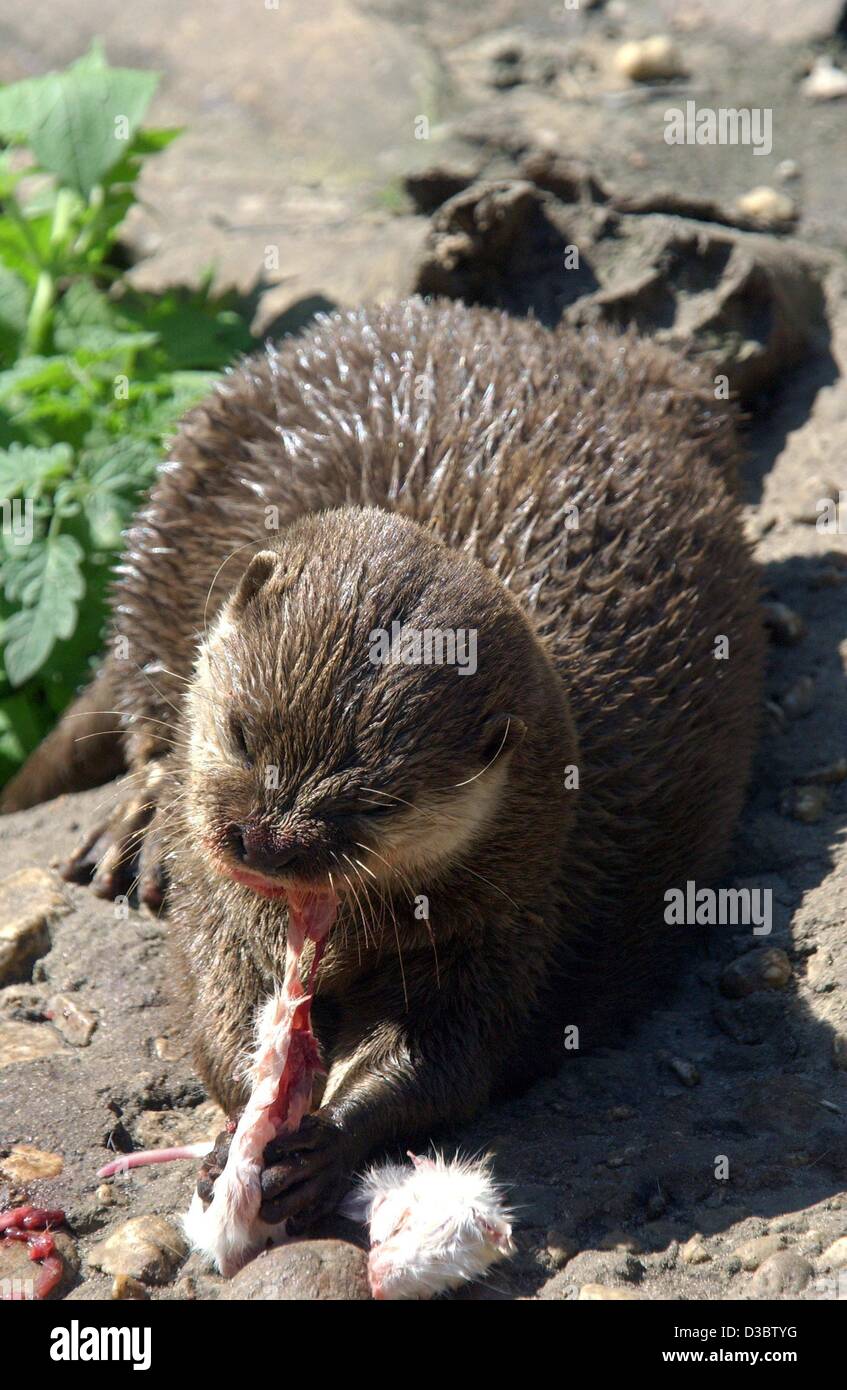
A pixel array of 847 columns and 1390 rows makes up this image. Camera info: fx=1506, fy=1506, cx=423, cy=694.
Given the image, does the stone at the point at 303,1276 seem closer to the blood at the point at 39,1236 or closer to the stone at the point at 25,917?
the blood at the point at 39,1236

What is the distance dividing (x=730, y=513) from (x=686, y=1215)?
1571 millimetres

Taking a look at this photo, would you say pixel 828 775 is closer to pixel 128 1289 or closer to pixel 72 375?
pixel 128 1289

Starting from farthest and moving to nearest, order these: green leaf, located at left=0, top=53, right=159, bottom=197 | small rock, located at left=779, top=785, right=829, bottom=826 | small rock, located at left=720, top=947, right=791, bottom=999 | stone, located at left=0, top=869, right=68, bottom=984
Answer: green leaf, located at left=0, top=53, right=159, bottom=197 → small rock, located at left=779, top=785, right=829, bottom=826 → stone, located at left=0, top=869, right=68, bottom=984 → small rock, located at left=720, top=947, right=791, bottom=999

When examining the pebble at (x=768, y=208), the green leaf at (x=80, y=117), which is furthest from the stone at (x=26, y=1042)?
the pebble at (x=768, y=208)

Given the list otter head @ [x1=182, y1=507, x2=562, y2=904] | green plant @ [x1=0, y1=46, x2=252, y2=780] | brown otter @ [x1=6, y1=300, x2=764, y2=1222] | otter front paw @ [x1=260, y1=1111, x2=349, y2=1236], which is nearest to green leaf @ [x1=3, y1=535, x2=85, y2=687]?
green plant @ [x1=0, y1=46, x2=252, y2=780]

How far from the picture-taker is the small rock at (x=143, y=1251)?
2.20 metres

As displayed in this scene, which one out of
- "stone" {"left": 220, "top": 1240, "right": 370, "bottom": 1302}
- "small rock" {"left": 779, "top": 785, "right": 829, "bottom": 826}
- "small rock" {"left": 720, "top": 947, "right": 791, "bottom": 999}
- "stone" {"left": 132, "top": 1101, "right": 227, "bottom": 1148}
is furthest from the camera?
"small rock" {"left": 779, "top": 785, "right": 829, "bottom": 826}

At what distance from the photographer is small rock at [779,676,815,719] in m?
3.44

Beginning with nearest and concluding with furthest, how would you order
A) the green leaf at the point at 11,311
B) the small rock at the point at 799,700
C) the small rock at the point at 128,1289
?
the small rock at the point at 128,1289, the small rock at the point at 799,700, the green leaf at the point at 11,311

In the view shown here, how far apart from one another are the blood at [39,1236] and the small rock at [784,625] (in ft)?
6.96

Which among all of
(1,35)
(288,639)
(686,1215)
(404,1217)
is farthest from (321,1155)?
(1,35)

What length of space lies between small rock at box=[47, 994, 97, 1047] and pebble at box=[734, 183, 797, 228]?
333 centimetres

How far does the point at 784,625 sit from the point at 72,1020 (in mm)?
1884

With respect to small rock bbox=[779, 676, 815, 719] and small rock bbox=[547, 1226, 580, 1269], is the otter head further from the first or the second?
small rock bbox=[779, 676, 815, 719]
